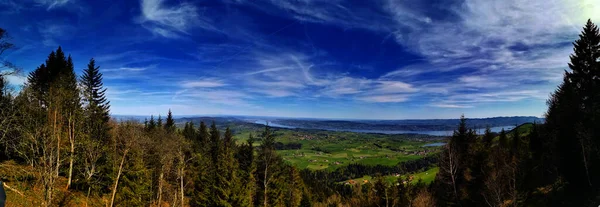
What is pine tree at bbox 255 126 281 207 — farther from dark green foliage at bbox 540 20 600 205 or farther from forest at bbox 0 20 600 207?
dark green foliage at bbox 540 20 600 205

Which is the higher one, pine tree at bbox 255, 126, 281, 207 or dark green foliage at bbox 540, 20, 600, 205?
dark green foliage at bbox 540, 20, 600, 205

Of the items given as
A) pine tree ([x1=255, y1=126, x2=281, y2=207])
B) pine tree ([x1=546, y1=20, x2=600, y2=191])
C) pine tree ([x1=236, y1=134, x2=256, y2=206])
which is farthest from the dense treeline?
pine tree ([x1=236, y1=134, x2=256, y2=206])

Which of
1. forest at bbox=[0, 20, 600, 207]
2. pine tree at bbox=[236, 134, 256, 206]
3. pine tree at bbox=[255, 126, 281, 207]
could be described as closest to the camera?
forest at bbox=[0, 20, 600, 207]

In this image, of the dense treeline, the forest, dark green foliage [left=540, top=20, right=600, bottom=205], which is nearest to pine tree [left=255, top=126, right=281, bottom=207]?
the forest

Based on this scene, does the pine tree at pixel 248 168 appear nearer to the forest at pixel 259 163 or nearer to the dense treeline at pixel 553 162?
the forest at pixel 259 163

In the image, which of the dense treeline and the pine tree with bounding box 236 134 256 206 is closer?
the dense treeline

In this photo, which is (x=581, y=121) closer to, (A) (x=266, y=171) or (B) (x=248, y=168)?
(A) (x=266, y=171)

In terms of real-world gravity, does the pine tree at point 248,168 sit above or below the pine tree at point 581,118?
below

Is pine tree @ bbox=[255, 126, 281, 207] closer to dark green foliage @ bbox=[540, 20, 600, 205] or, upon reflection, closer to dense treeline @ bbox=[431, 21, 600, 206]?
dense treeline @ bbox=[431, 21, 600, 206]

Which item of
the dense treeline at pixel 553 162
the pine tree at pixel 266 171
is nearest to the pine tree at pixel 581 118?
the dense treeline at pixel 553 162

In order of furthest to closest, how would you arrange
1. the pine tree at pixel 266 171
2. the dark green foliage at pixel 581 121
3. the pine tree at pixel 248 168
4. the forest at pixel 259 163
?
the pine tree at pixel 266 171
the pine tree at pixel 248 168
the dark green foliage at pixel 581 121
the forest at pixel 259 163

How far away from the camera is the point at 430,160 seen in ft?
477

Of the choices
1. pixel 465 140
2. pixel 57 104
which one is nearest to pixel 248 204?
pixel 57 104

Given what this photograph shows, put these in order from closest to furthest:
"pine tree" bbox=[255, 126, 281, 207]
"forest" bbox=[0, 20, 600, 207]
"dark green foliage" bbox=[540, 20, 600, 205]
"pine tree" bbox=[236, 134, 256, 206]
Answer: "forest" bbox=[0, 20, 600, 207] < "dark green foliage" bbox=[540, 20, 600, 205] < "pine tree" bbox=[236, 134, 256, 206] < "pine tree" bbox=[255, 126, 281, 207]
